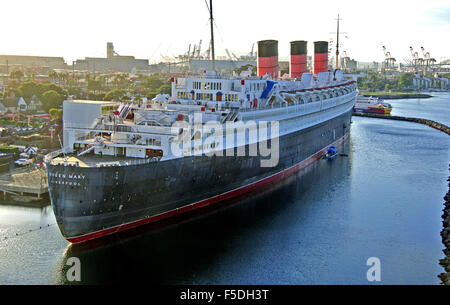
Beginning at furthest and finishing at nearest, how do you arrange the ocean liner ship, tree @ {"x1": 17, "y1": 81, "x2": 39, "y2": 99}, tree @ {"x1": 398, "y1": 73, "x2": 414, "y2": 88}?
1. tree @ {"x1": 398, "y1": 73, "x2": 414, "y2": 88}
2. tree @ {"x1": 17, "y1": 81, "x2": 39, "y2": 99}
3. the ocean liner ship

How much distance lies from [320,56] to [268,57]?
1677cm

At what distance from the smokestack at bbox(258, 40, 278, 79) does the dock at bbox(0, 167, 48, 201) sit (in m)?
20.6

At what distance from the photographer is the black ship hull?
20797 millimetres

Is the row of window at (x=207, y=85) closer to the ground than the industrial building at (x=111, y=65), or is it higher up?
closer to the ground

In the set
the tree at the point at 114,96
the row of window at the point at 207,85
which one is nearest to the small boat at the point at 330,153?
the row of window at the point at 207,85

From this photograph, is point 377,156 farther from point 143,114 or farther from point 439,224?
point 143,114

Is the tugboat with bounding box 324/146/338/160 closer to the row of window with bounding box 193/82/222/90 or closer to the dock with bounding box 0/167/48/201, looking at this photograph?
the row of window with bounding box 193/82/222/90

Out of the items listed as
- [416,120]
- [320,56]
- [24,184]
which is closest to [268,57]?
[320,56]

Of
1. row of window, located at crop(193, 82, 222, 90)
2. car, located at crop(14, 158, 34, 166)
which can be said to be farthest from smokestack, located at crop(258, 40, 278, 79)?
car, located at crop(14, 158, 34, 166)

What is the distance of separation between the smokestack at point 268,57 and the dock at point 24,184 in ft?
67.7

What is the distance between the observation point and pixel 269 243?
23000mm

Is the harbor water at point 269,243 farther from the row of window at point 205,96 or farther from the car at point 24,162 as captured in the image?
the car at point 24,162

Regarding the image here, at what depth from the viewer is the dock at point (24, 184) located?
28.6 metres

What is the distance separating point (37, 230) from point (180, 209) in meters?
6.97
